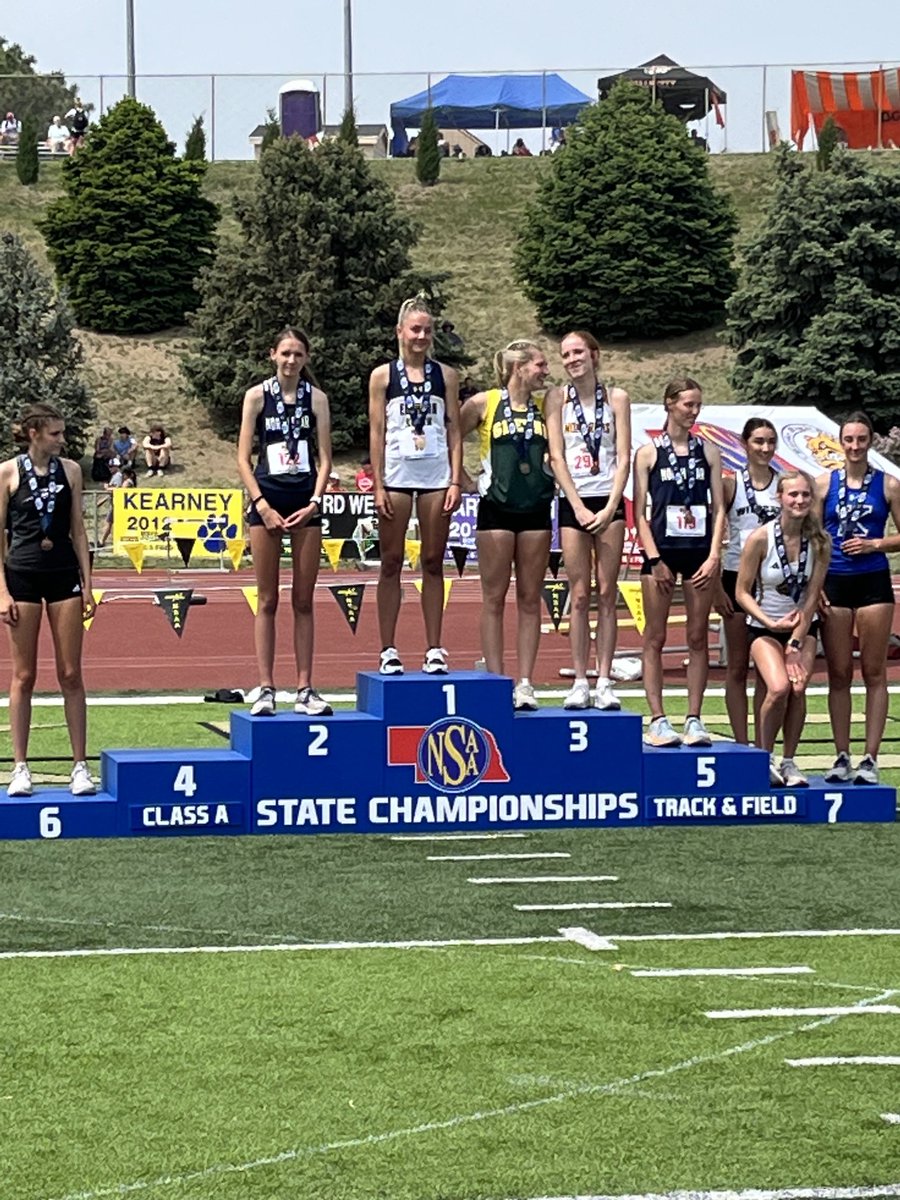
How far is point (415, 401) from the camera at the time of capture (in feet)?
33.4

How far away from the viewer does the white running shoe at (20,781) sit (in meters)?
9.74

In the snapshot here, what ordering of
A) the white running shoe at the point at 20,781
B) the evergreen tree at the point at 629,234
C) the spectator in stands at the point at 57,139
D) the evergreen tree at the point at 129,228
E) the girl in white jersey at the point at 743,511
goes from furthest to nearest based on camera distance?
the spectator in stands at the point at 57,139, the evergreen tree at the point at 629,234, the evergreen tree at the point at 129,228, the girl in white jersey at the point at 743,511, the white running shoe at the point at 20,781

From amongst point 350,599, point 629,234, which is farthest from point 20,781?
point 629,234

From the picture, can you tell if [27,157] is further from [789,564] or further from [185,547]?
[789,564]

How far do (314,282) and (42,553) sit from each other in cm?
3666

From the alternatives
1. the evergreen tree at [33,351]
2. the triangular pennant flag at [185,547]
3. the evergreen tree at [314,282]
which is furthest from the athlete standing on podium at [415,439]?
the evergreen tree at [314,282]

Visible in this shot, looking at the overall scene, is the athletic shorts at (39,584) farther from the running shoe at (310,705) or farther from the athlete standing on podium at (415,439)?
the athlete standing on podium at (415,439)

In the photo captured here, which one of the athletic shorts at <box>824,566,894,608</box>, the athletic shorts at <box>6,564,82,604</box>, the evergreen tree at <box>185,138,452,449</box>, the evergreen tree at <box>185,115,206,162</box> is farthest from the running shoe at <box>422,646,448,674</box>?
the evergreen tree at <box>185,115,206,162</box>

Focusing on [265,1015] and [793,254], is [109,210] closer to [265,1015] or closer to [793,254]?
[793,254]

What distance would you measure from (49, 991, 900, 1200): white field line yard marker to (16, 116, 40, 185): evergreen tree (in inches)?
2126

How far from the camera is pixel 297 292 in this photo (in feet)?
150

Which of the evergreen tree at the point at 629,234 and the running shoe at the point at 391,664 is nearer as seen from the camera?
the running shoe at the point at 391,664

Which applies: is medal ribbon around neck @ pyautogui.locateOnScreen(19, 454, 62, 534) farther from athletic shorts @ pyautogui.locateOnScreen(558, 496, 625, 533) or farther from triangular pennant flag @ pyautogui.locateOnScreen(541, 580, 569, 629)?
triangular pennant flag @ pyautogui.locateOnScreen(541, 580, 569, 629)

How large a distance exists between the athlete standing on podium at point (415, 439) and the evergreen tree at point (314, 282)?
1383 inches
